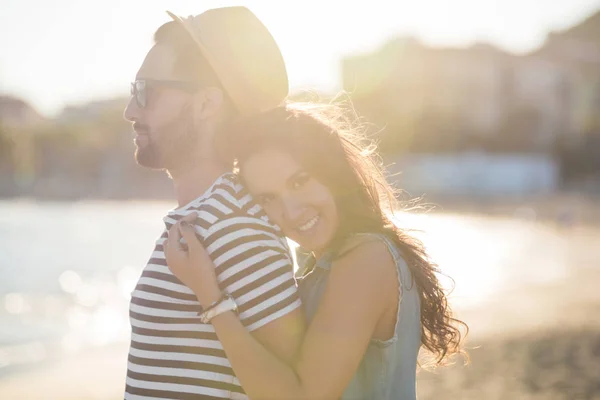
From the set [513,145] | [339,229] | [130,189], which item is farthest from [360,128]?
[130,189]

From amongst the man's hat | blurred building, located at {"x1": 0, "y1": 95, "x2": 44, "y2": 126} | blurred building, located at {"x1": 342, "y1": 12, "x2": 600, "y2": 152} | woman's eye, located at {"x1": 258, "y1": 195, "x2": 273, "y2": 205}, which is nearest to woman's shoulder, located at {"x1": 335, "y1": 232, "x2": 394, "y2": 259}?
woman's eye, located at {"x1": 258, "y1": 195, "x2": 273, "y2": 205}

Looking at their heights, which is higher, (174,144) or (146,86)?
(146,86)

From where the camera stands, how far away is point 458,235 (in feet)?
117

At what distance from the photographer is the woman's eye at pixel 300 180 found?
2496 mm

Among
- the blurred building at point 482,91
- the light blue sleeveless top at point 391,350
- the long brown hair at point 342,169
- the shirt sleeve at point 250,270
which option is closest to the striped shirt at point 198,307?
the shirt sleeve at point 250,270

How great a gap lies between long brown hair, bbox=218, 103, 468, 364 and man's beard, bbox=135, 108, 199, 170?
0.33 feet

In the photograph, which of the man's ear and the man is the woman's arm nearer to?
the man

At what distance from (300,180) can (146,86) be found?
565 millimetres

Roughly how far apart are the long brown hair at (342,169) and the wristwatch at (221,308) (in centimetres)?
41

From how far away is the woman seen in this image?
7.09ft

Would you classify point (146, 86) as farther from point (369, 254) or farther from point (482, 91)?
point (482, 91)

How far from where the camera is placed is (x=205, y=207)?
90.3 inches

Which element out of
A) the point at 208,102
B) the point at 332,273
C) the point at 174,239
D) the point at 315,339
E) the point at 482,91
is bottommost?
the point at 482,91

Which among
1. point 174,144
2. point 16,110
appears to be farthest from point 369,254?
point 16,110
